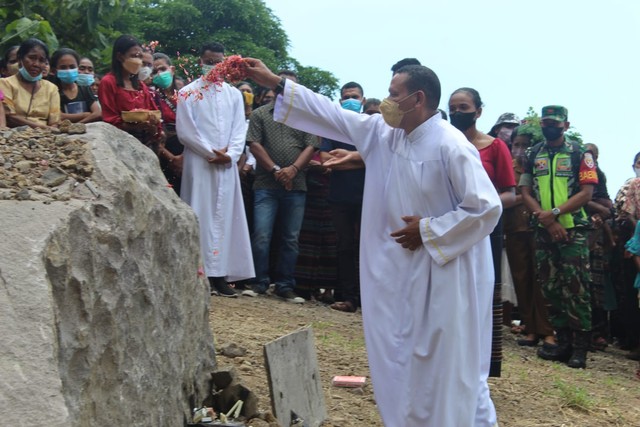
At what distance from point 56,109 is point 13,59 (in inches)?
62.3

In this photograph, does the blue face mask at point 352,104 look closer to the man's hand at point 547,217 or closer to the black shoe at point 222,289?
the black shoe at point 222,289

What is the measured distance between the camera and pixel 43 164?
444 centimetres

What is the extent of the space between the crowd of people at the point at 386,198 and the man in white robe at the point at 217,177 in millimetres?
14

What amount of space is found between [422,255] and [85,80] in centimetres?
468

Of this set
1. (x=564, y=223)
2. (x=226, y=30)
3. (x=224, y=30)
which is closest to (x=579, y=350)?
(x=564, y=223)

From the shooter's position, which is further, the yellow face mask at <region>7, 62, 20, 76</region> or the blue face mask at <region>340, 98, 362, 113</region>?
the blue face mask at <region>340, 98, 362, 113</region>

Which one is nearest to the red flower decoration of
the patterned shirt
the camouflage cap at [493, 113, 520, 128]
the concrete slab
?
the concrete slab

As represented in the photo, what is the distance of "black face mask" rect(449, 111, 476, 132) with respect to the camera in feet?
21.2

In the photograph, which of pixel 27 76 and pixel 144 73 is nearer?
pixel 27 76

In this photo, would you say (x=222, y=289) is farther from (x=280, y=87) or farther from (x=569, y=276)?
(x=280, y=87)

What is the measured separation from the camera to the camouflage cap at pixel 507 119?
1038 cm

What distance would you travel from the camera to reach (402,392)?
4.95m

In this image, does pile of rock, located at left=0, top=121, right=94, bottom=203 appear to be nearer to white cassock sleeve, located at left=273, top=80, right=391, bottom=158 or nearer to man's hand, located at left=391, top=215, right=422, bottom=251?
white cassock sleeve, located at left=273, top=80, right=391, bottom=158

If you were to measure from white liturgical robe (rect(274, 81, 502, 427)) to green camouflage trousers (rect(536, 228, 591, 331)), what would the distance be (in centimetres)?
334
